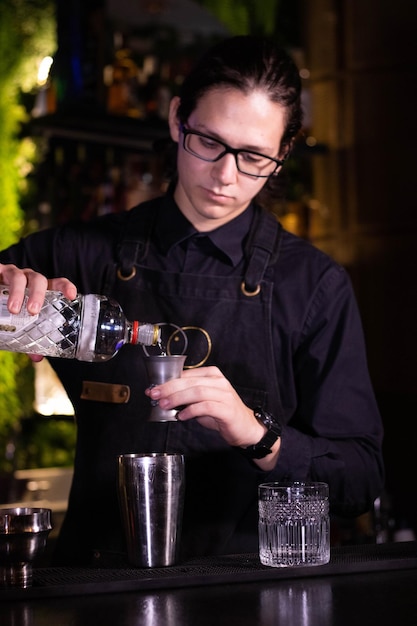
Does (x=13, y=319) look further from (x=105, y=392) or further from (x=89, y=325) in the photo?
(x=105, y=392)

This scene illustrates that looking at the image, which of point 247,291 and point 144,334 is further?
point 247,291

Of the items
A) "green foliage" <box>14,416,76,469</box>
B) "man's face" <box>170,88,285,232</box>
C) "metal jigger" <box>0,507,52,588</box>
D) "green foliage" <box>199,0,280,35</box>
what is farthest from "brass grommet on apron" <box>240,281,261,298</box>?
"green foliage" <box>199,0,280,35</box>

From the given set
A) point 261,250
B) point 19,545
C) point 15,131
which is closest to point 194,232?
point 261,250

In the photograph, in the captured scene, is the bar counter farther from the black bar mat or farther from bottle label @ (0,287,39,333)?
bottle label @ (0,287,39,333)

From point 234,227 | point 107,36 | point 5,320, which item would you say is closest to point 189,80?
point 234,227

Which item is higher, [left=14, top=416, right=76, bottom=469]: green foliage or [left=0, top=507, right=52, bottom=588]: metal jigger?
[left=0, top=507, right=52, bottom=588]: metal jigger

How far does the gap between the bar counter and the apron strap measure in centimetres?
69

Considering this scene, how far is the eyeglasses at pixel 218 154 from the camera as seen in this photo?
199cm

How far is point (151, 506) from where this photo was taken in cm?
154

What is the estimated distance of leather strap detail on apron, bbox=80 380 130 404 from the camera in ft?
6.81

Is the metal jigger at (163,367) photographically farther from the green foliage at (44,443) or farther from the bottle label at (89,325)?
the green foliage at (44,443)

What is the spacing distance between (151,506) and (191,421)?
1.69 ft

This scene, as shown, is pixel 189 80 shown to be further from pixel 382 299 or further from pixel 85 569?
pixel 382 299

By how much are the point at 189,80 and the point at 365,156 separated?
2.38m
